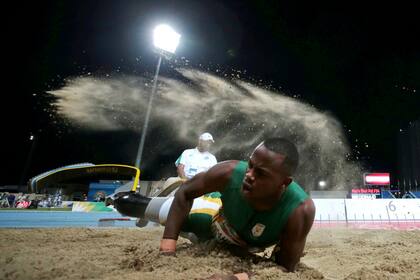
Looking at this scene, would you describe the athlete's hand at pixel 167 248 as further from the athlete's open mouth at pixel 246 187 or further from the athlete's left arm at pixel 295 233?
the athlete's left arm at pixel 295 233

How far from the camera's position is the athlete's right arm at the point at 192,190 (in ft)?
7.32

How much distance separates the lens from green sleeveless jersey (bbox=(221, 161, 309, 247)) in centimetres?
206

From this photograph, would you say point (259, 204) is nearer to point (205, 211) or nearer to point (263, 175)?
point (263, 175)

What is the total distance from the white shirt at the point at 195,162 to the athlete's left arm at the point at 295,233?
3913mm

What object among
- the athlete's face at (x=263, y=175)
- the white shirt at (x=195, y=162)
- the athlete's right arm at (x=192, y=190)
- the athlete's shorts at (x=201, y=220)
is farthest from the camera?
the white shirt at (x=195, y=162)

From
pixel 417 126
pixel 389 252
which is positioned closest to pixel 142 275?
pixel 389 252

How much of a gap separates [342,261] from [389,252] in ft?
2.51

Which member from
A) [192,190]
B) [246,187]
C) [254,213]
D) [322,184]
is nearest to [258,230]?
[254,213]

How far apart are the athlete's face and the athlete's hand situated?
700 mm

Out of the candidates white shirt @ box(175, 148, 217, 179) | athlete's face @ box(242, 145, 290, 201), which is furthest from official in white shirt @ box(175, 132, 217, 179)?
athlete's face @ box(242, 145, 290, 201)

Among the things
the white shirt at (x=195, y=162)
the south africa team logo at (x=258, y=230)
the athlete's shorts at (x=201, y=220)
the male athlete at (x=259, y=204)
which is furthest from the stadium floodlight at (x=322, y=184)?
the south africa team logo at (x=258, y=230)

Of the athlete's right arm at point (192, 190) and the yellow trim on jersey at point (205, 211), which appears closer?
the athlete's right arm at point (192, 190)

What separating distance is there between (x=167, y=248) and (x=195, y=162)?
13.0 feet

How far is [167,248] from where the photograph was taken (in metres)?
2.13
